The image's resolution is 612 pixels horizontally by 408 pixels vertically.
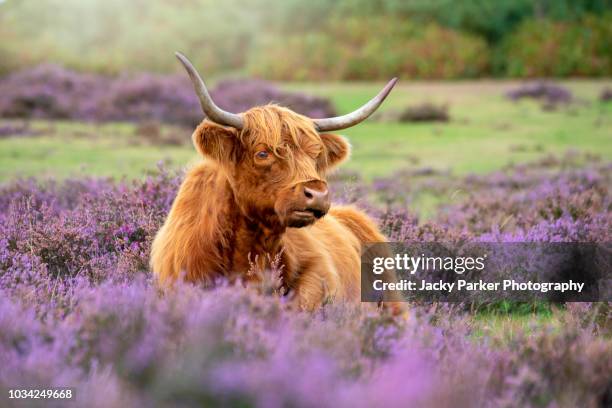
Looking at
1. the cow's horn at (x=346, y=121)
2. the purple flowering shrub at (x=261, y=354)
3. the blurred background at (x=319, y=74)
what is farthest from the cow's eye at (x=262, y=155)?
the blurred background at (x=319, y=74)

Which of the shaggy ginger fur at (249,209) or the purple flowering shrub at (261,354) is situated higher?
the shaggy ginger fur at (249,209)

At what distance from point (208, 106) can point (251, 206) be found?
68 centimetres

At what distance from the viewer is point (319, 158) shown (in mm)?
4992

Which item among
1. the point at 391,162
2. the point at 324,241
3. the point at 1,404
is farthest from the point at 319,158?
the point at 391,162

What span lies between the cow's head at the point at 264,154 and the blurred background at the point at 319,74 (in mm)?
8244

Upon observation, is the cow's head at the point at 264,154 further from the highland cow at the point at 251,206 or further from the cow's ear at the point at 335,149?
the cow's ear at the point at 335,149

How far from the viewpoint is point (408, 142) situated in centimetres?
1889

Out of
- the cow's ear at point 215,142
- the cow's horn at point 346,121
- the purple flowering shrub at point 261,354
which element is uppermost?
the cow's horn at point 346,121

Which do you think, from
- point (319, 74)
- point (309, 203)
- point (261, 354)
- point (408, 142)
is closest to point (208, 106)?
point (309, 203)

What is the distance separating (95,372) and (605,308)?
12.6 feet

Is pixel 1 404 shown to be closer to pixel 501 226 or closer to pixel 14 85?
pixel 501 226

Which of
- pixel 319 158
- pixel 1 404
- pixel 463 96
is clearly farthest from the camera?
pixel 463 96

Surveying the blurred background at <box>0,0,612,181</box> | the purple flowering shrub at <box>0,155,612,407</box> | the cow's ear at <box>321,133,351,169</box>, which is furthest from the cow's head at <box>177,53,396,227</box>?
the blurred background at <box>0,0,612,181</box>

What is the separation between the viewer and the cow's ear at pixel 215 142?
462 cm
